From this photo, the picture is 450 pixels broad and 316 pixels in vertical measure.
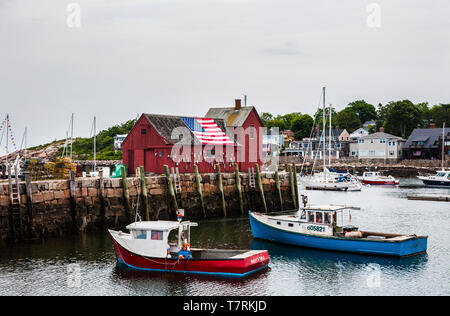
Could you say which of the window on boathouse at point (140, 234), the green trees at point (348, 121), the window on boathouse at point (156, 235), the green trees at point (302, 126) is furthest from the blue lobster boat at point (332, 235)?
the green trees at point (348, 121)

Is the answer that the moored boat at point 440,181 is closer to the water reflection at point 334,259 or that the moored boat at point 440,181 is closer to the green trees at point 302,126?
the water reflection at point 334,259

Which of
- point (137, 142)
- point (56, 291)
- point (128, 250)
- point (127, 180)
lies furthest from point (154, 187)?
point (56, 291)

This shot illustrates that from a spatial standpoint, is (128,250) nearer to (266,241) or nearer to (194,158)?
(266,241)

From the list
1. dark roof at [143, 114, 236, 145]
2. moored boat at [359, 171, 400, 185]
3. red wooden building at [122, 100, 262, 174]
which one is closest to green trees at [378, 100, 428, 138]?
moored boat at [359, 171, 400, 185]

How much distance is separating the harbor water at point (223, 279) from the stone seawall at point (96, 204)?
43.6 inches

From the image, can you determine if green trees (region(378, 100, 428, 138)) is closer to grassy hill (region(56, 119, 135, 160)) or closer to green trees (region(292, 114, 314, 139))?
green trees (region(292, 114, 314, 139))

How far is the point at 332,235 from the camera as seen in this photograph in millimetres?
28641

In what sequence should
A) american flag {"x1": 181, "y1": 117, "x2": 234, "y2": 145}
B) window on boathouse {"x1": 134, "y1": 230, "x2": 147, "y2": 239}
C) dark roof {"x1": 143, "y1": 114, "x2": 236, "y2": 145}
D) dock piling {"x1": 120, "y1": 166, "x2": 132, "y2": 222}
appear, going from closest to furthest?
window on boathouse {"x1": 134, "y1": 230, "x2": 147, "y2": 239}, dock piling {"x1": 120, "y1": 166, "x2": 132, "y2": 222}, dark roof {"x1": 143, "y1": 114, "x2": 236, "y2": 145}, american flag {"x1": 181, "y1": 117, "x2": 234, "y2": 145}

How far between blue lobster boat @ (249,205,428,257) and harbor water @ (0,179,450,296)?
427 mm

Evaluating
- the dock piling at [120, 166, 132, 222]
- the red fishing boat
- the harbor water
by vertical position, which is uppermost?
the dock piling at [120, 166, 132, 222]

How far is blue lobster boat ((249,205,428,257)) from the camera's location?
2703cm

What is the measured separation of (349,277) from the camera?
23641mm

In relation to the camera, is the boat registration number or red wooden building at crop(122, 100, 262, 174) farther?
red wooden building at crop(122, 100, 262, 174)

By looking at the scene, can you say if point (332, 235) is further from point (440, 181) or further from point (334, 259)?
point (440, 181)
